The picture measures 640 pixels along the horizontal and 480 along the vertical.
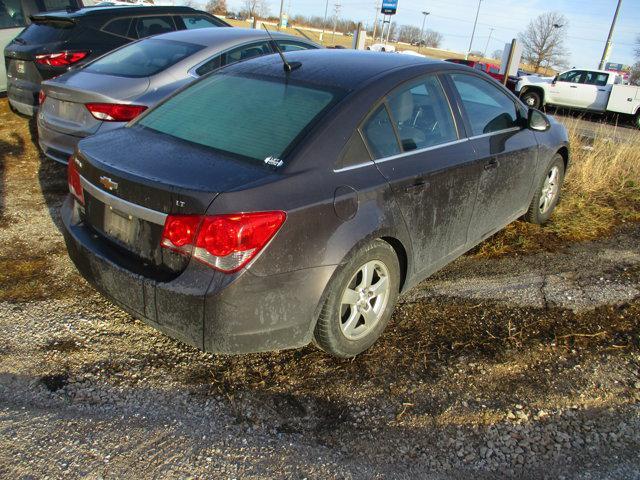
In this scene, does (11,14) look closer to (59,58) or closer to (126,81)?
(59,58)

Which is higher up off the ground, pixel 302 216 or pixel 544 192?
pixel 302 216

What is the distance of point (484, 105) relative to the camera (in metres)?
4.14

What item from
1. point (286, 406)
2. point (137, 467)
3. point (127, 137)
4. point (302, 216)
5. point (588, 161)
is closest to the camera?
point (137, 467)

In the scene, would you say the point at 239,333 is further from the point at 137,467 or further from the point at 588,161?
the point at 588,161

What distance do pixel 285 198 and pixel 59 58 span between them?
5.59 metres

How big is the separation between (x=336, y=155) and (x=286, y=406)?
1.31 meters

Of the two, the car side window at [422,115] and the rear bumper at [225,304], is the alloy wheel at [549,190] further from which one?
the rear bumper at [225,304]

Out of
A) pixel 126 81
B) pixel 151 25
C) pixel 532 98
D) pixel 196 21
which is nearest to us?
pixel 126 81

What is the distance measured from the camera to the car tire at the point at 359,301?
281 centimetres

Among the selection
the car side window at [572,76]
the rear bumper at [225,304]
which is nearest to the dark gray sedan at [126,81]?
the rear bumper at [225,304]

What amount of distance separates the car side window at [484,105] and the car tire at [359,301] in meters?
1.39

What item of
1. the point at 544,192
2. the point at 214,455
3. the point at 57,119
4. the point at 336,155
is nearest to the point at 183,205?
the point at 336,155

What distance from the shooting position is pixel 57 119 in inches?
201

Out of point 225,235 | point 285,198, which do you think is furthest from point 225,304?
point 285,198
